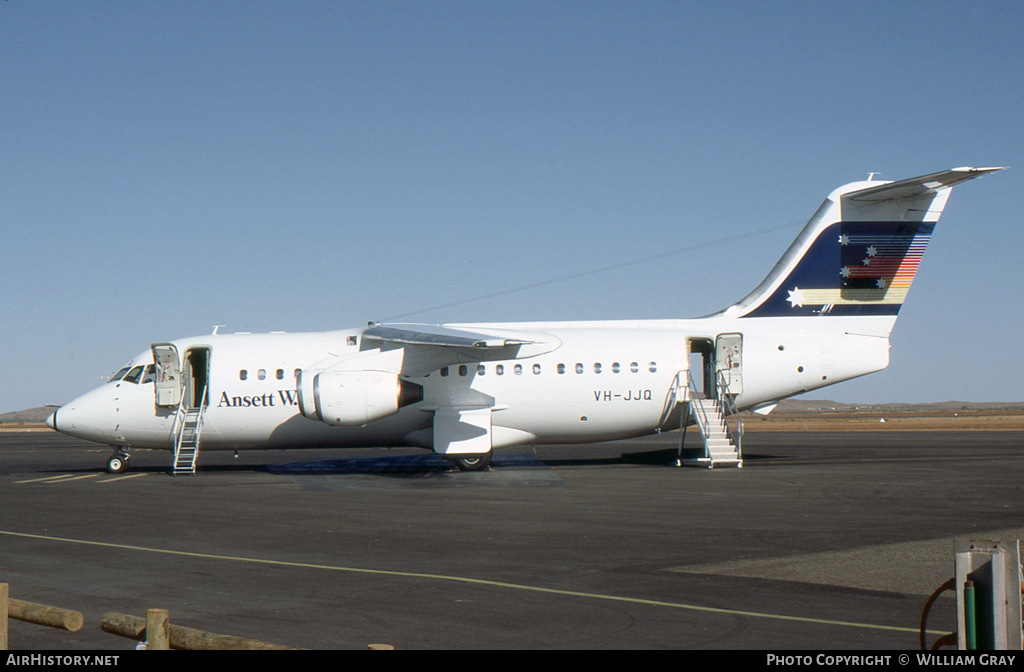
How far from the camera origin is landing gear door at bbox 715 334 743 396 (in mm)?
25234

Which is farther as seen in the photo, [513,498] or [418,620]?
[513,498]

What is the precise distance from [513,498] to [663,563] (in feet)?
25.8

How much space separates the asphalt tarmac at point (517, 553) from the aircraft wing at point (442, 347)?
319cm

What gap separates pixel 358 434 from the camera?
2495 cm

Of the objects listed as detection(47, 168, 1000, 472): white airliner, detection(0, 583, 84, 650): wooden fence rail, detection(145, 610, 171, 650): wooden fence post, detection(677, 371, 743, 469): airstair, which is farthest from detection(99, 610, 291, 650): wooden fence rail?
detection(677, 371, 743, 469): airstair

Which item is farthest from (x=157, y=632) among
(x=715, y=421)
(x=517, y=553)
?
(x=715, y=421)

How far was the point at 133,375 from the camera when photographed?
2581 centimetres

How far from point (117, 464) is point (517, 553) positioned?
61.8ft

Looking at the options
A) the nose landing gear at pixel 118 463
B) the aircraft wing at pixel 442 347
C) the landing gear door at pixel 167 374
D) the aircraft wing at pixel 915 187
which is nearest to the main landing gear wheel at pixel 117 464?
the nose landing gear at pixel 118 463

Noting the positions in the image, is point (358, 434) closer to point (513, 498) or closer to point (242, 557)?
point (513, 498)

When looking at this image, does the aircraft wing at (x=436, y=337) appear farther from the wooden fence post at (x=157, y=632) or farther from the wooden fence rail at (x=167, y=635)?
the wooden fence post at (x=157, y=632)

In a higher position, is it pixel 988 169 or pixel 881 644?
pixel 988 169

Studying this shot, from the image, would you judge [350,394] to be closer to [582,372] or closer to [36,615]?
[582,372]
